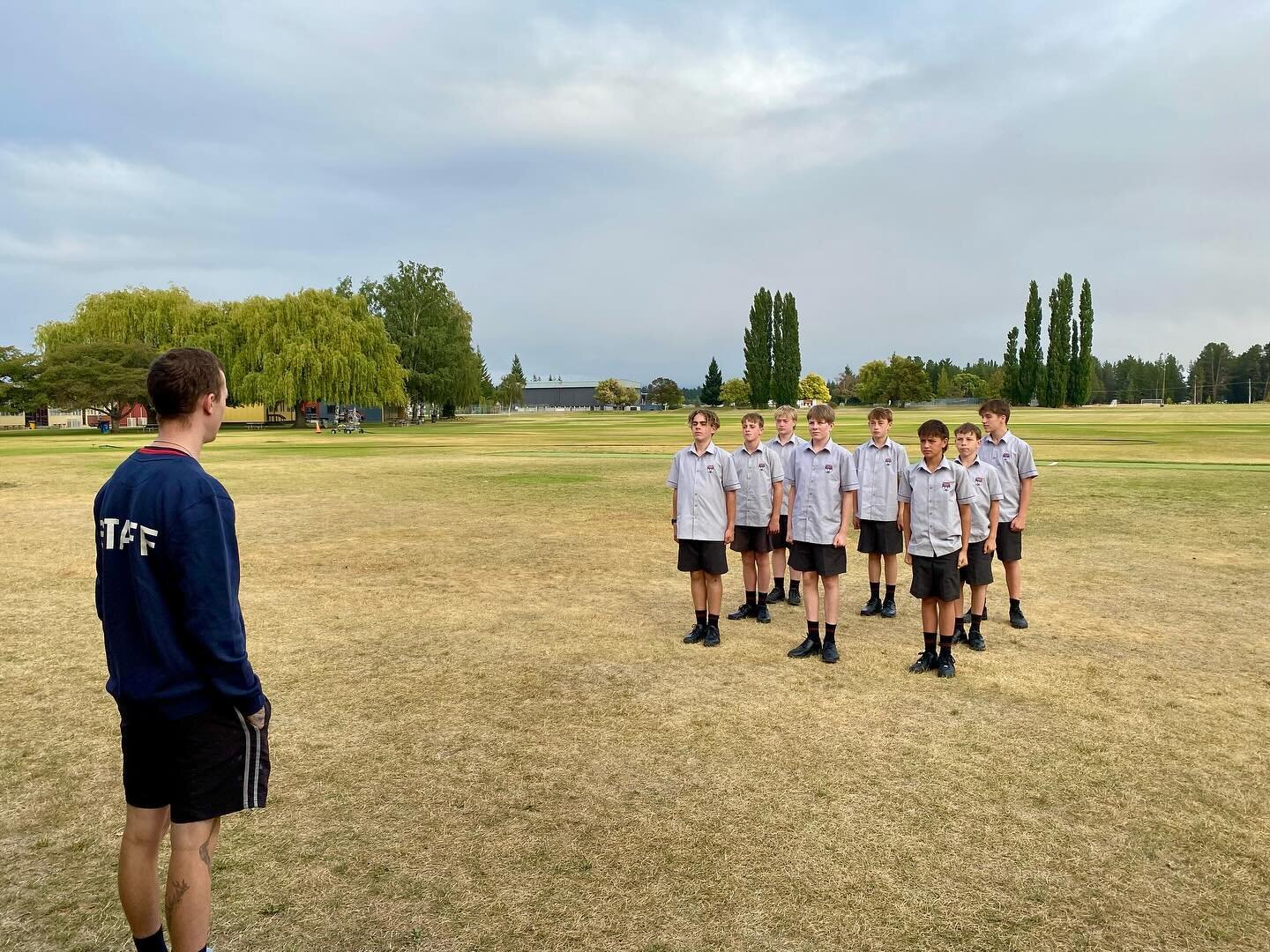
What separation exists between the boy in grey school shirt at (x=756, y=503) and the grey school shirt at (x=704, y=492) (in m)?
0.80

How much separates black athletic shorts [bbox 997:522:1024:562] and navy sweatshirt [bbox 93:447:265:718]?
702 cm

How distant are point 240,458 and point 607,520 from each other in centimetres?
2200

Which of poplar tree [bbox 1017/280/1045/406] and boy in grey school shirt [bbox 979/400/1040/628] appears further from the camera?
poplar tree [bbox 1017/280/1045/406]

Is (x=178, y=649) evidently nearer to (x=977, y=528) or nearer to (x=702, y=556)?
(x=702, y=556)

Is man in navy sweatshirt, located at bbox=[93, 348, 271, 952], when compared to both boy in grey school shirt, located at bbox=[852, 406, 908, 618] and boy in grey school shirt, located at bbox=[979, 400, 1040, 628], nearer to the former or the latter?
boy in grey school shirt, located at bbox=[852, 406, 908, 618]

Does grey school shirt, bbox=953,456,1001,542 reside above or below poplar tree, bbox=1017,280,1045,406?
below

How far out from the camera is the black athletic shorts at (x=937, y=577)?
6125mm

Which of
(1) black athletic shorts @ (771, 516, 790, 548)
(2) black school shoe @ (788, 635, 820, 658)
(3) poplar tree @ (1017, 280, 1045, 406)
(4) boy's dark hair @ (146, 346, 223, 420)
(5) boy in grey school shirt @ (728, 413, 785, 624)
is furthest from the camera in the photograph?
(3) poplar tree @ (1017, 280, 1045, 406)

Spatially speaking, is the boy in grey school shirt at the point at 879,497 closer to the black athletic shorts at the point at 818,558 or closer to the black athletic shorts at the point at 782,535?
the black athletic shorts at the point at 782,535

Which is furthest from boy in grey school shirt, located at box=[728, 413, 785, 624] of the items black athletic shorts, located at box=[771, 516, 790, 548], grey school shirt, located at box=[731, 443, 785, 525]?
black athletic shorts, located at box=[771, 516, 790, 548]

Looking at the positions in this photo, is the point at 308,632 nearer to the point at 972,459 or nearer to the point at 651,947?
the point at 651,947

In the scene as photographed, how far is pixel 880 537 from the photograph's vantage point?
321 inches

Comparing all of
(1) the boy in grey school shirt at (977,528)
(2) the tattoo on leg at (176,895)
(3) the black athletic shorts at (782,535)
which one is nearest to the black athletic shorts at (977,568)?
(1) the boy in grey school shirt at (977,528)

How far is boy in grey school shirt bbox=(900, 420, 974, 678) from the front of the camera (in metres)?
6.14
